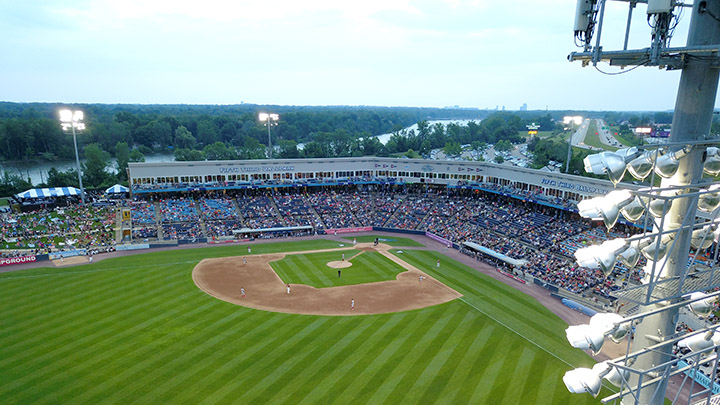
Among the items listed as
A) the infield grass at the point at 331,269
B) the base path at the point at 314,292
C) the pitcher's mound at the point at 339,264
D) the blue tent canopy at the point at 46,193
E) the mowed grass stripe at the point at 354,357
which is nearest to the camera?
the mowed grass stripe at the point at 354,357

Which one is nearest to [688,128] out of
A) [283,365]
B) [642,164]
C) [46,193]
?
[642,164]

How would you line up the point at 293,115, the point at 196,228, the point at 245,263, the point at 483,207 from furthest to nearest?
1. the point at 293,115
2. the point at 483,207
3. the point at 196,228
4. the point at 245,263

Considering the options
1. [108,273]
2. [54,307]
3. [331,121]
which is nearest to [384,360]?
[54,307]

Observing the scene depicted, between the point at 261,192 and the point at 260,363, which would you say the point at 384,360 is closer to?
the point at 260,363

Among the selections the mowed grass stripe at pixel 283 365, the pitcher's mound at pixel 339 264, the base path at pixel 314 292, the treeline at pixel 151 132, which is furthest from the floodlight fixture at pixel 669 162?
the treeline at pixel 151 132

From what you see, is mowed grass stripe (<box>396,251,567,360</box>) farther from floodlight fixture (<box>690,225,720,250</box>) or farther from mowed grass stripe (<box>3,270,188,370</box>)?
mowed grass stripe (<box>3,270,188,370</box>)

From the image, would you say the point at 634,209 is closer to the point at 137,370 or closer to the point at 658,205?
the point at 658,205

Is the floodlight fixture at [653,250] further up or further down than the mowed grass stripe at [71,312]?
further up

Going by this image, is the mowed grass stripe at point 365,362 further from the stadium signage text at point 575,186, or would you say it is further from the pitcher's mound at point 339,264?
the stadium signage text at point 575,186
